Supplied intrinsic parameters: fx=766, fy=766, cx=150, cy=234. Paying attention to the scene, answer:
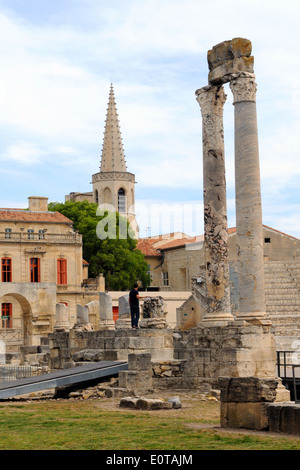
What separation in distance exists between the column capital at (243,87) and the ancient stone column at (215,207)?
1376mm

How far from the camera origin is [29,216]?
58906mm

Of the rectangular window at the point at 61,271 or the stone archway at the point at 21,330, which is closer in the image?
the stone archway at the point at 21,330

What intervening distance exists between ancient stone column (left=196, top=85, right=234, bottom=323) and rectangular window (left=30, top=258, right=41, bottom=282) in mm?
36266

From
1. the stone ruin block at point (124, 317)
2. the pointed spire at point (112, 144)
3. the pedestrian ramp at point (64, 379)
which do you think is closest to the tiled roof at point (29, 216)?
the pointed spire at point (112, 144)

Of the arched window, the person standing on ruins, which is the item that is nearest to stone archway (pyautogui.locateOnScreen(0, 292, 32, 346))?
the person standing on ruins

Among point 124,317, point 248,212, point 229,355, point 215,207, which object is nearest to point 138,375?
point 229,355

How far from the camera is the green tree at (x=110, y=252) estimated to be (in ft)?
201

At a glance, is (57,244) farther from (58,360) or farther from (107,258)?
(58,360)

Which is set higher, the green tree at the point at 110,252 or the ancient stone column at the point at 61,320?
the green tree at the point at 110,252

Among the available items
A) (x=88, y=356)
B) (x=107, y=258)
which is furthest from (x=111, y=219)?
(x=88, y=356)

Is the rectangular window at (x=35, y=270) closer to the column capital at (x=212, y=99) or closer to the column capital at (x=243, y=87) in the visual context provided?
the column capital at (x=212, y=99)

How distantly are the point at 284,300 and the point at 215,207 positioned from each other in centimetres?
2074

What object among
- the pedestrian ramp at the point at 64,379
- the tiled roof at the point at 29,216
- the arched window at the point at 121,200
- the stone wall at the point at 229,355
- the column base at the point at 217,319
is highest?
the arched window at the point at 121,200

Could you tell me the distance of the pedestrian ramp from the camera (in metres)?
16.9
